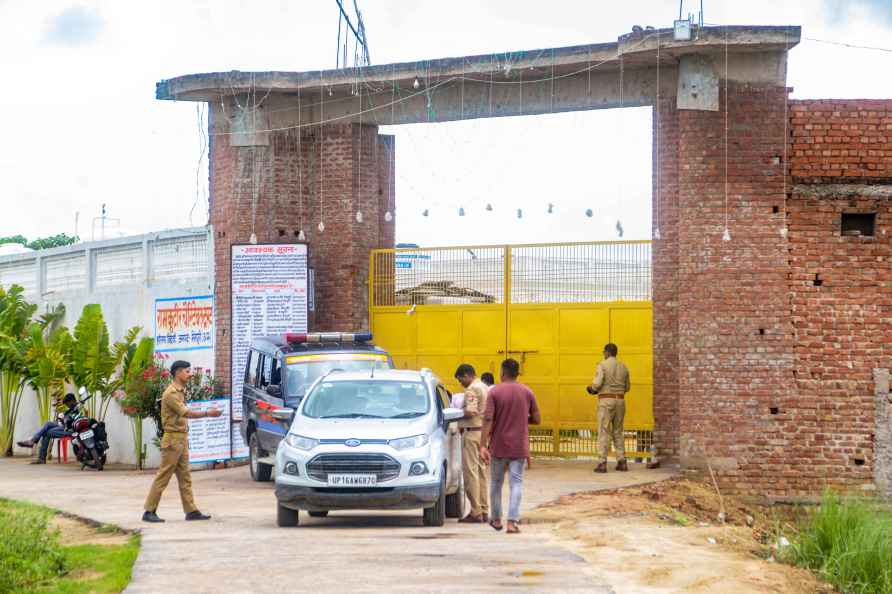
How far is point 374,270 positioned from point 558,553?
11.2 metres

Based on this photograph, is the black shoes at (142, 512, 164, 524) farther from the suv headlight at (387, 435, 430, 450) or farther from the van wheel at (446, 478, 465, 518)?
the van wheel at (446, 478, 465, 518)

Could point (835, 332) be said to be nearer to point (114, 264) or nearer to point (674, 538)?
point (674, 538)

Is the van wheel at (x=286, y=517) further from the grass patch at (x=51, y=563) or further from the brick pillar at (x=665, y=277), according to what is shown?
the brick pillar at (x=665, y=277)

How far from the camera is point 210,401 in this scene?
2164 cm

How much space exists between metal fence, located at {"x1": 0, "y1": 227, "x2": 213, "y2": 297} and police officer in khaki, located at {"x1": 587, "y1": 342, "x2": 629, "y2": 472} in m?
7.12

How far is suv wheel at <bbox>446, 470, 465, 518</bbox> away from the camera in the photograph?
1495 cm

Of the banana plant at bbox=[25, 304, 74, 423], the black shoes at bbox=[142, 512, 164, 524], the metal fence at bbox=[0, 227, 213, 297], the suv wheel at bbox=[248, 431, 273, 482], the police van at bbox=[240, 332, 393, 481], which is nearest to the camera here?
the black shoes at bbox=[142, 512, 164, 524]

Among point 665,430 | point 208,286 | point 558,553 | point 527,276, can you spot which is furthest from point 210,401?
point 558,553

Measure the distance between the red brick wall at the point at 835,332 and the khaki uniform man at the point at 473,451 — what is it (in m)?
5.42

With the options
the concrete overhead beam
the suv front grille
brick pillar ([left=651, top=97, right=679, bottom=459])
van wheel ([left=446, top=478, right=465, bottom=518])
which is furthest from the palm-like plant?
the suv front grille

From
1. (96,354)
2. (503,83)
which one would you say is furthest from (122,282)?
(503,83)

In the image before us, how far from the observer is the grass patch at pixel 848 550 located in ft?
39.7

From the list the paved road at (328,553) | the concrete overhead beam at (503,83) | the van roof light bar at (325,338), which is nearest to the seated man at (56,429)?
the concrete overhead beam at (503,83)

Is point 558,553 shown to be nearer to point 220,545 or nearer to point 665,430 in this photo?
point 220,545
